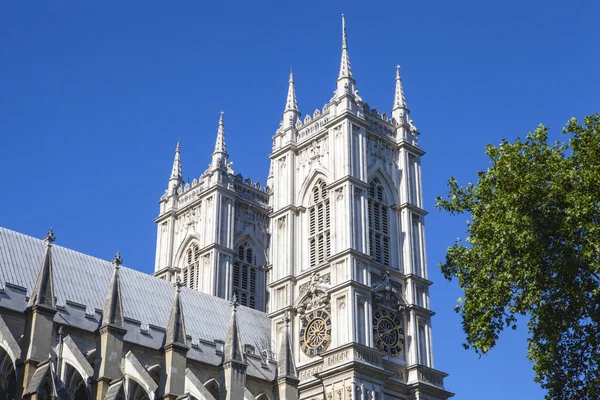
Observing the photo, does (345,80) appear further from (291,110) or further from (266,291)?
(266,291)

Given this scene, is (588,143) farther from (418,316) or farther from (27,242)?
(27,242)

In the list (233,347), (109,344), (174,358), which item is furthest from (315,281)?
(109,344)

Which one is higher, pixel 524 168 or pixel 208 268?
pixel 208 268

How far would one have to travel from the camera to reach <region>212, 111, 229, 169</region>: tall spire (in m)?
59.3

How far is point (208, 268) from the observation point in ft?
184

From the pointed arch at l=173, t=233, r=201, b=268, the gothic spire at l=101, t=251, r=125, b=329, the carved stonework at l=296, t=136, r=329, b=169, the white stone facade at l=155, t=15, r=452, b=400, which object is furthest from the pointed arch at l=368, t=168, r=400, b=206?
the gothic spire at l=101, t=251, r=125, b=329

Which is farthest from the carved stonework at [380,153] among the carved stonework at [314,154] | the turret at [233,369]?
the turret at [233,369]

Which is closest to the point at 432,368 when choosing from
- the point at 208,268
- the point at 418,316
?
the point at 418,316

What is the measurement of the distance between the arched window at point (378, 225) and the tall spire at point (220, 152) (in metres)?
10.8

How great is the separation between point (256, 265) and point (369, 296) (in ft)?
41.1

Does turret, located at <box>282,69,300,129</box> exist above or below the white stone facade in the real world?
above

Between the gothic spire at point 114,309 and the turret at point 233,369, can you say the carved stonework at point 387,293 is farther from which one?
the gothic spire at point 114,309

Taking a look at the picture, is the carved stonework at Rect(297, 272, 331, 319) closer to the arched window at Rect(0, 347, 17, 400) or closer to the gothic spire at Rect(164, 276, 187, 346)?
the gothic spire at Rect(164, 276, 187, 346)

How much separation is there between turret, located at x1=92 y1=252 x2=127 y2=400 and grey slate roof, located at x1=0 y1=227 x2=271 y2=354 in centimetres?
297
